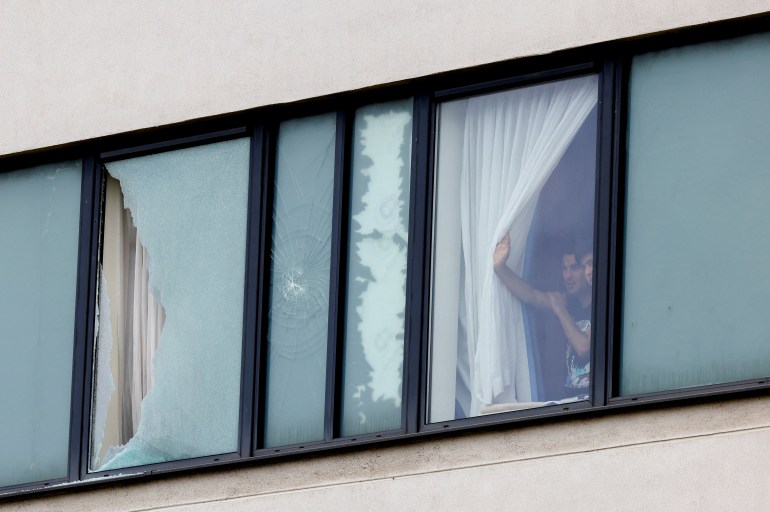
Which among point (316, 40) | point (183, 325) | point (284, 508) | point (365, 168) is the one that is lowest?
point (284, 508)

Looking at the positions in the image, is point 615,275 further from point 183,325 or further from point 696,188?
point 183,325

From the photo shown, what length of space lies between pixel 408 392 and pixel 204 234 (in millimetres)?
1916

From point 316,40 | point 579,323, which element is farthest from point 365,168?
point 579,323

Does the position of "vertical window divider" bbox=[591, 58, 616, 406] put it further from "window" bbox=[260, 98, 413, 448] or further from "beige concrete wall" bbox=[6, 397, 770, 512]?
"window" bbox=[260, 98, 413, 448]

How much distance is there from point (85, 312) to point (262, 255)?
1.44m

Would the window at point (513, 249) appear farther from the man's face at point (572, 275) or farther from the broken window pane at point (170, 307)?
the broken window pane at point (170, 307)

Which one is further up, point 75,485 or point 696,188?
point 696,188

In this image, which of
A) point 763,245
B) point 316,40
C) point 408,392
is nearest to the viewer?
point 763,245

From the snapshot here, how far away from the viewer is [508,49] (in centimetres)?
1227

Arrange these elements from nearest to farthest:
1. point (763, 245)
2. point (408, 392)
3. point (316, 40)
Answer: point (763, 245), point (408, 392), point (316, 40)

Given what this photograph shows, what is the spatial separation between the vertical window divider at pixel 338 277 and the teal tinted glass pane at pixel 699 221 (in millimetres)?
1859

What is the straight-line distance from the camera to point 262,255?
13.0 metres

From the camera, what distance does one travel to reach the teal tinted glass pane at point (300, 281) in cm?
1268

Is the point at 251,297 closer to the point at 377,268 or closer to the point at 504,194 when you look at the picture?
the point at 377,268
